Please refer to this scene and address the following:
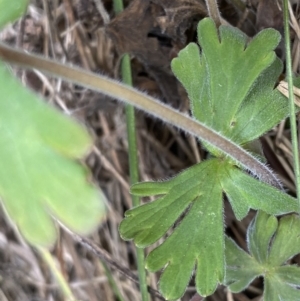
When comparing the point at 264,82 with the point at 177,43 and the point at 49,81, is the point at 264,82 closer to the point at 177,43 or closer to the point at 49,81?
the point at 177,43

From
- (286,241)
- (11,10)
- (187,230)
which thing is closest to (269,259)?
(286,241)

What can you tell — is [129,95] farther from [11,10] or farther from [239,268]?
[239,268]

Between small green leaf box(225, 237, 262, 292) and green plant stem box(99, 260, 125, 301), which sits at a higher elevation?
small green leaf box(225, 237, 262, 292)

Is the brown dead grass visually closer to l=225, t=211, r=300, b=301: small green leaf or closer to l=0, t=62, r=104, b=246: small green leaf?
l=225, t=211, r=300, b=301: small green leaf

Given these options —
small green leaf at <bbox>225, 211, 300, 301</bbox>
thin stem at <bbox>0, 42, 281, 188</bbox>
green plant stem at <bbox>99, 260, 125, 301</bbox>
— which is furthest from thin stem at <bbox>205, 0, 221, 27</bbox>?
green plant stem at <bbox>99, 260, 125, 301</bbox>

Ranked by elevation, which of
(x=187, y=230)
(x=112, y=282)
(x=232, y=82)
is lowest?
(x=112, y=282)
